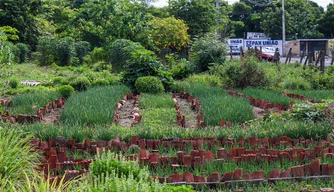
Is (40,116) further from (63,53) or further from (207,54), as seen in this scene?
(63,53)

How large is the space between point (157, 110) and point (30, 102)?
8.34ft

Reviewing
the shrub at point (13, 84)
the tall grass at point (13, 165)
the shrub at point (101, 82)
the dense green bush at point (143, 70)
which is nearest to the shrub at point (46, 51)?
the shrub at point (13, 84)

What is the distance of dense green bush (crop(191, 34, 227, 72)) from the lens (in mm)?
16969

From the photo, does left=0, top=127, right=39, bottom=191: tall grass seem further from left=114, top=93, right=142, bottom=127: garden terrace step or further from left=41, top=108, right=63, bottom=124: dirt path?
left=41, top=108, right=63, bottom=124: dirt path

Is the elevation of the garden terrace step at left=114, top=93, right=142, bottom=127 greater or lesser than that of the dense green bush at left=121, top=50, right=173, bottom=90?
lesser

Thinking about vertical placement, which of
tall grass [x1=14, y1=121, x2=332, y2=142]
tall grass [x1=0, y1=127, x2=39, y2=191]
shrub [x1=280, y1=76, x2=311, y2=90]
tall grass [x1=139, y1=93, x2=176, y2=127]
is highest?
tall grass [x1=0, y1=127, x2=39, y2=191]

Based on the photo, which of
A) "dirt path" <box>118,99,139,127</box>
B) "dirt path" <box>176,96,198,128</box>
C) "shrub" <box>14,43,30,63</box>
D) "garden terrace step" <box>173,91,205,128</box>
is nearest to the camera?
"garden terrace step" <box>173,91,205,128</box>

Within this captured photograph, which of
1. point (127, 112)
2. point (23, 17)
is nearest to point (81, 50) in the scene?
point (23, 17)

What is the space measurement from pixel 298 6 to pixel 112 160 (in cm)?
5382

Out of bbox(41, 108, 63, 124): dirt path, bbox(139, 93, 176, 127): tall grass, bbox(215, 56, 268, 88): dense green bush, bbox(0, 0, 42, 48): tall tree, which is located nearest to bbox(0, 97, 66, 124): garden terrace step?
bbox(41, 108, 63, 124): dirt path

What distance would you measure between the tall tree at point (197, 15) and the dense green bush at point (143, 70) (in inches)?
558

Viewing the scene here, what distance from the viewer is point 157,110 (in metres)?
9.94

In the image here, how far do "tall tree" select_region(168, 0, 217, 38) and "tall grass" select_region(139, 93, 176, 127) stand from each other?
1626cm

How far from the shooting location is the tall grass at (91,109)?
788cm
